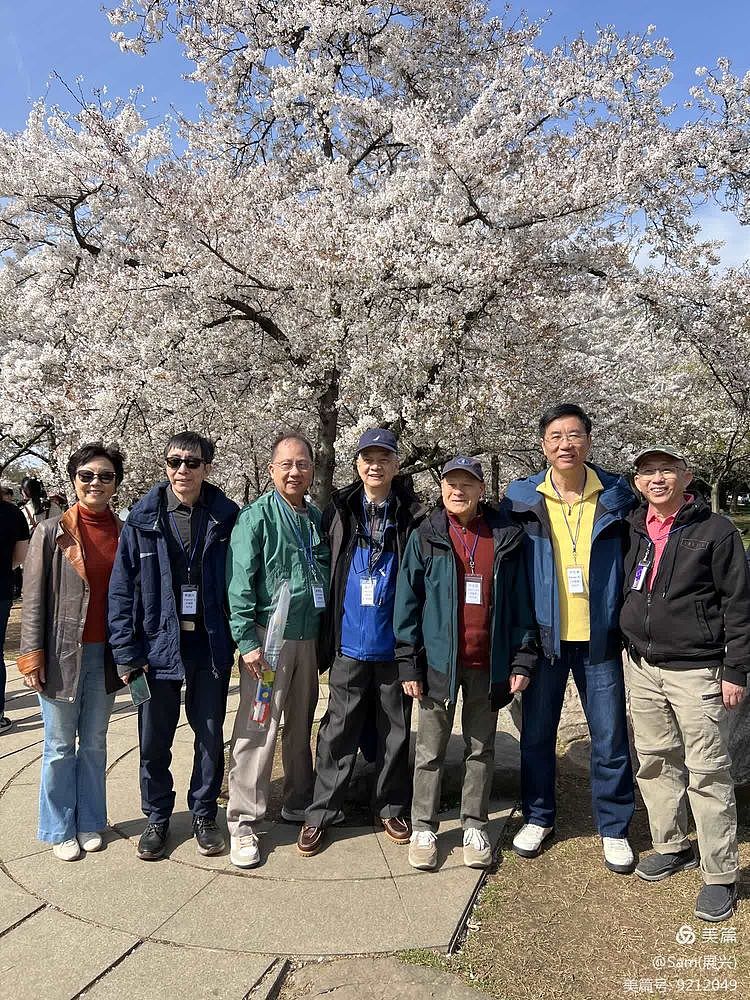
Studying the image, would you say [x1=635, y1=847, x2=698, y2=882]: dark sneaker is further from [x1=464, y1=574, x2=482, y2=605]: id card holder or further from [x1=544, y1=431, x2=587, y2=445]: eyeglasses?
[x1=544, y1=431, x2=587, y2=445]: eyeglasses

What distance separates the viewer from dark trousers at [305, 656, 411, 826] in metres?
3.42

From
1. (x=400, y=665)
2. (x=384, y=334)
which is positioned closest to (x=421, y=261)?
(x=384, y=334)

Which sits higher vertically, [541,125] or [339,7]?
[339,7]

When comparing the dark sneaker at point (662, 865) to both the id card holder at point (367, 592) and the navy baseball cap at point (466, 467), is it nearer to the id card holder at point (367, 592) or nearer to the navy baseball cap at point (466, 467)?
the id card holder at point (367, 592)

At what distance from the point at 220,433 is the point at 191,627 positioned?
6212 millimetres

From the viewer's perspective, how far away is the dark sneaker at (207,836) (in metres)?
3.30

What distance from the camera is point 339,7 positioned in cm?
956

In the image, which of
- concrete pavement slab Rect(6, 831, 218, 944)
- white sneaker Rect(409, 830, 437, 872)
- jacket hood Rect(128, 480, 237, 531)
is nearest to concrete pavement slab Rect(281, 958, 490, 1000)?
concrete pavement slab Rect(6, 831, 218, 944)

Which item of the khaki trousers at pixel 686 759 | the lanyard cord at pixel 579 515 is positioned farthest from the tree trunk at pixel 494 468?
the khaki trousers at pixel 686 759

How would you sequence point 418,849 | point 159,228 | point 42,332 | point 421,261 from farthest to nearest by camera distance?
point 42,332 → point 159,228 → point 421,261 → point 418,849

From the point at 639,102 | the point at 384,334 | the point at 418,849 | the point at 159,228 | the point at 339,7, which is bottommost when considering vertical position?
the point at 418,849

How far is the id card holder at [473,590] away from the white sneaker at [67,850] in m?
2.26

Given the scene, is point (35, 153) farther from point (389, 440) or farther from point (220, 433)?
point (389, 440)

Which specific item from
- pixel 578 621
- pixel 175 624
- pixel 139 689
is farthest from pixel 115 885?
pixel 578 621
